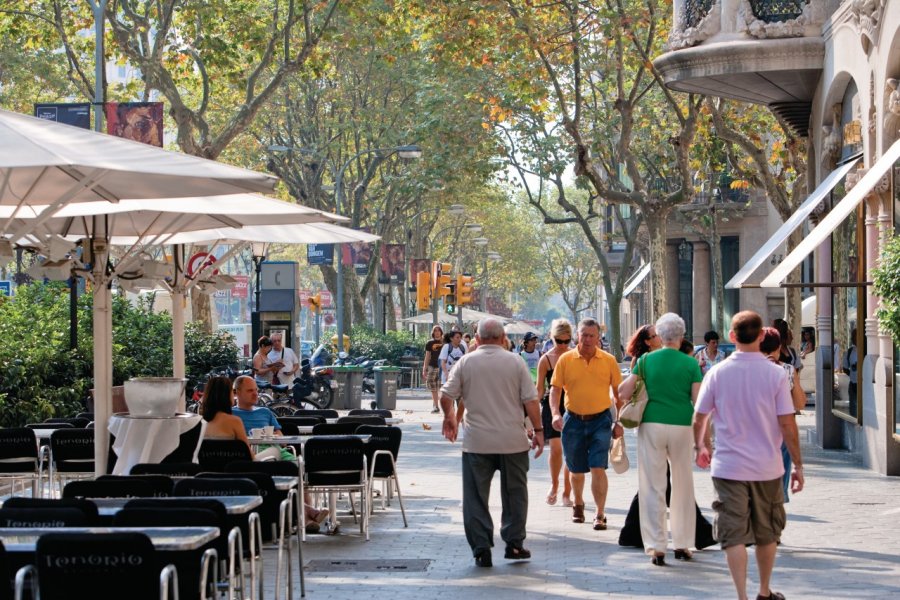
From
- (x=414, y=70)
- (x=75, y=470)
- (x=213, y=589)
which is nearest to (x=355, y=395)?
(x=414, y=70)

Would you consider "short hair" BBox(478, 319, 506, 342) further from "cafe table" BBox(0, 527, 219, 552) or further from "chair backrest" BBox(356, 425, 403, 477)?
"cafe table" BBox(0, 527, 219, 552)

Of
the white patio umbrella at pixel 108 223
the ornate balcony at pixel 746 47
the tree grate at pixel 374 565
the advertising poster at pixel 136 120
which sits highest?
the ornate balcony at pixel 746 47

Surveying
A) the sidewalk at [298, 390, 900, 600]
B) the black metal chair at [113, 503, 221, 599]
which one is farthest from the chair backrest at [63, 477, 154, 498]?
the sidewalk at [298, 390, 900, 600]

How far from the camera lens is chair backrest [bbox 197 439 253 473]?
36.2 feet

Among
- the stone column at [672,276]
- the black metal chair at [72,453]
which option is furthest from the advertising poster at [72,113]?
the stone column at [672,276]

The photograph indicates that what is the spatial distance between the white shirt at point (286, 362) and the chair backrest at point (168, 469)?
15251 millimetres

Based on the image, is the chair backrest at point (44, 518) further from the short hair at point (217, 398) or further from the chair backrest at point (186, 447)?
the short hair at point (217, 398)

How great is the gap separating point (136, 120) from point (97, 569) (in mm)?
17381

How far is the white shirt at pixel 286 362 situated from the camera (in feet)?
81.9

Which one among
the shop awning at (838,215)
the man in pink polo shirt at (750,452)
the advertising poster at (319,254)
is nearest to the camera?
the man in pink polo shirt at (750,452)

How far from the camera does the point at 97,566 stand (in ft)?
19.8

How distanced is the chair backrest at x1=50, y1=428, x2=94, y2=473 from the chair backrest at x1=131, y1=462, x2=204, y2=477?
320 cm

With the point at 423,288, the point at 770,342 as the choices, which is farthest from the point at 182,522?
the point at 423,288

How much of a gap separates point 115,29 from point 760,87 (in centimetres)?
1076
